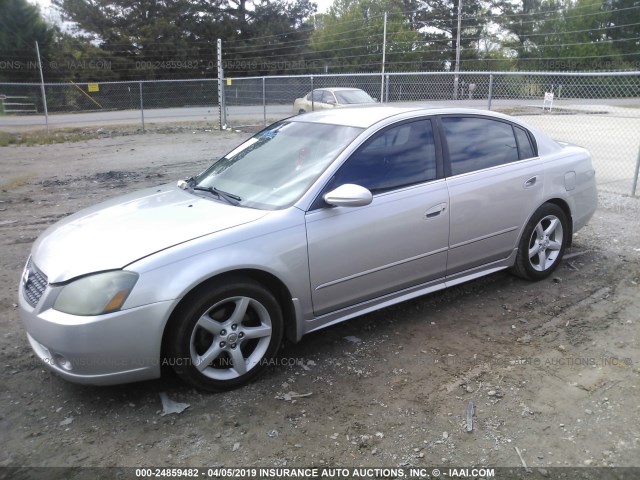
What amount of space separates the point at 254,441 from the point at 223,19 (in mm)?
46819

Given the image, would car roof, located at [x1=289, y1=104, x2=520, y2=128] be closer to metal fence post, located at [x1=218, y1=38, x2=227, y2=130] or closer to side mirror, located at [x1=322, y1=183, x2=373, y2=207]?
side mirror, located at [x1=322, y1=183, x2=373, y2=207]

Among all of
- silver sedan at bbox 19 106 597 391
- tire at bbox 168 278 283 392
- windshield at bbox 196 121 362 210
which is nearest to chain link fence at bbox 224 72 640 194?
silver sedan at bbox 19 106 597 391

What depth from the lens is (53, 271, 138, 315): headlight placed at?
9.27ft

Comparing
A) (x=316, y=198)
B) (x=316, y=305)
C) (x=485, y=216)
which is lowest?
(x=316, y=305)

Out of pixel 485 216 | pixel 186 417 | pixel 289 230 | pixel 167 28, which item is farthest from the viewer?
pixel 167 28

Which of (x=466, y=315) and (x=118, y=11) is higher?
(x=118, y=11)

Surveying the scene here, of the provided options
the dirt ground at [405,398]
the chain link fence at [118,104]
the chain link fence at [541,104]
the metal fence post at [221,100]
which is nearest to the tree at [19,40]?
the chain link fence at [118,104]

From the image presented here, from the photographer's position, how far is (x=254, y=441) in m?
2.81

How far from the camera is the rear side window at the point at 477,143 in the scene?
13.7 ft

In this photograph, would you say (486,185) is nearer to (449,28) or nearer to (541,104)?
(541,104)

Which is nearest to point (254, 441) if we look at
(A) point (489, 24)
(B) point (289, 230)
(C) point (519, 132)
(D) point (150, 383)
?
(D) point (150, 383)

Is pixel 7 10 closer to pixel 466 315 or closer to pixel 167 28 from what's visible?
pixel 167 28

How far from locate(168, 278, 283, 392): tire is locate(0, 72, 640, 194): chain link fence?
705cm

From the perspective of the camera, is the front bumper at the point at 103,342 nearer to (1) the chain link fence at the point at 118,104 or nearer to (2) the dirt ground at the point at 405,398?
(2) the dirt ground at the point at 405,398
